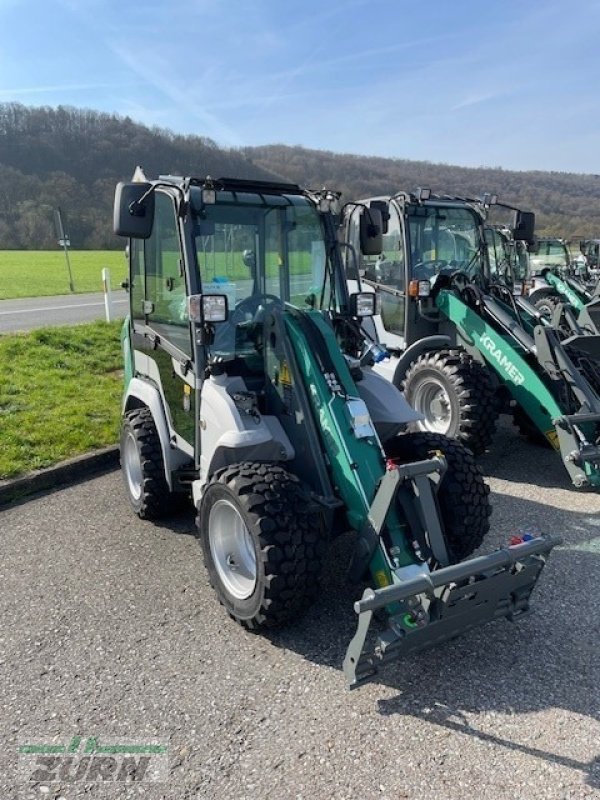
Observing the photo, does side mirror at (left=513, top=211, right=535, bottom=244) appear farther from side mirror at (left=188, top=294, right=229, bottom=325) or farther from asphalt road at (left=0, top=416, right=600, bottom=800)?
side mirror at (left=188, top=294, right=229, bottom=325)

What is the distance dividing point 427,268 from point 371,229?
8.51 feet

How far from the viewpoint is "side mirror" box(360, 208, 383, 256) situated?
15.1 ft

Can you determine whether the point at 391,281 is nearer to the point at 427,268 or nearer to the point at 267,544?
the point at 427,268

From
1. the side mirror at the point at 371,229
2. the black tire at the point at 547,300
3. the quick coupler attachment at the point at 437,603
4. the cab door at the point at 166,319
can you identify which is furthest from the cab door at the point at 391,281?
the black tire at the point at 547,300

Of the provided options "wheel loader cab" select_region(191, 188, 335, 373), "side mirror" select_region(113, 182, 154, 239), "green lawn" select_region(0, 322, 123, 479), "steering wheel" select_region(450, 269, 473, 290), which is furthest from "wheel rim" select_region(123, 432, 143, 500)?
"steering wheel" select_region(450, 269, 473, 290)

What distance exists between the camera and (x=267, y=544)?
3123 millimetres

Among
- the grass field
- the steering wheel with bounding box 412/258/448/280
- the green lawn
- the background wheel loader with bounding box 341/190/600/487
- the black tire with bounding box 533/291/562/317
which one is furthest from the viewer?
the grass field

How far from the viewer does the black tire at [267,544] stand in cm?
313

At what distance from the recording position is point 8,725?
2812 millimetres

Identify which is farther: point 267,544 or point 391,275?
point 391,275

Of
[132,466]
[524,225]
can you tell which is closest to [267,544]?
[132,466]

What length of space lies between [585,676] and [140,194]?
3.57 m

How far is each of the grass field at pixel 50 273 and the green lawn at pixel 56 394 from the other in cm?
1205

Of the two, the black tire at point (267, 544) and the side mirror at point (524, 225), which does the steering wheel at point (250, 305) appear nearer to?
the black tire at point (267, 544)
